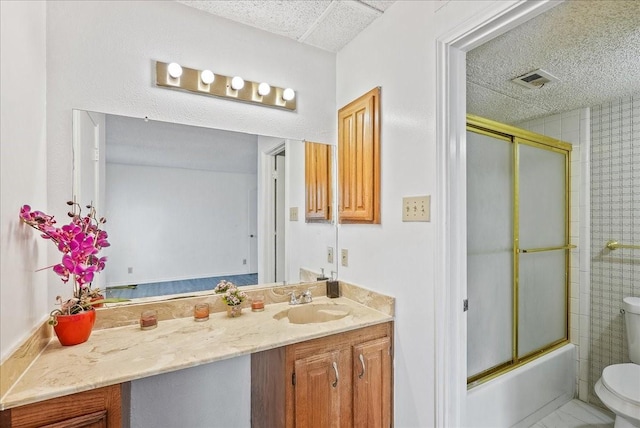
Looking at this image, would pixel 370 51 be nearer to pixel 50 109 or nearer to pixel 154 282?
pixel 50 109

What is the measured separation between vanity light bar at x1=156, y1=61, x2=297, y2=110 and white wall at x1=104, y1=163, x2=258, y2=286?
42 centimetres

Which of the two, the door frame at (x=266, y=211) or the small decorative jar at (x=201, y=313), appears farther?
the door frame at (x=266, y=211)

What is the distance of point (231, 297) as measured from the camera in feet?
5.08

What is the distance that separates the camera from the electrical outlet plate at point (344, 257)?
187 centimetres

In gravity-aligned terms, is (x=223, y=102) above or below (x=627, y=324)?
above

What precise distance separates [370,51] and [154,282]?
65.5 inches

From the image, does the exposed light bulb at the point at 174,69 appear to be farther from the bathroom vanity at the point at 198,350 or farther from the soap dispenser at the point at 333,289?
the soap dispenser at the point at 333,289

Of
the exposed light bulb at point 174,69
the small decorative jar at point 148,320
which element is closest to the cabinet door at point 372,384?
the small decorative jar at point 148,320

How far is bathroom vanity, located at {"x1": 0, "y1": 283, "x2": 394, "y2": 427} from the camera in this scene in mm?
905

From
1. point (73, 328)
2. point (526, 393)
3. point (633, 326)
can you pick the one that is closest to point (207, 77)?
point (73, 328)

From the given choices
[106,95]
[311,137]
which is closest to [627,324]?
[311,137]

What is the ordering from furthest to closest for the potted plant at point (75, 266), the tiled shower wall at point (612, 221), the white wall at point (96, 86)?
the tiled shower wall at point (612, 221), the potted plant at point (75, 266), the white wall at point (96, 86)

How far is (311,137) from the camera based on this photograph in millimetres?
1919

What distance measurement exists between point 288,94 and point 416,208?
1.00m
